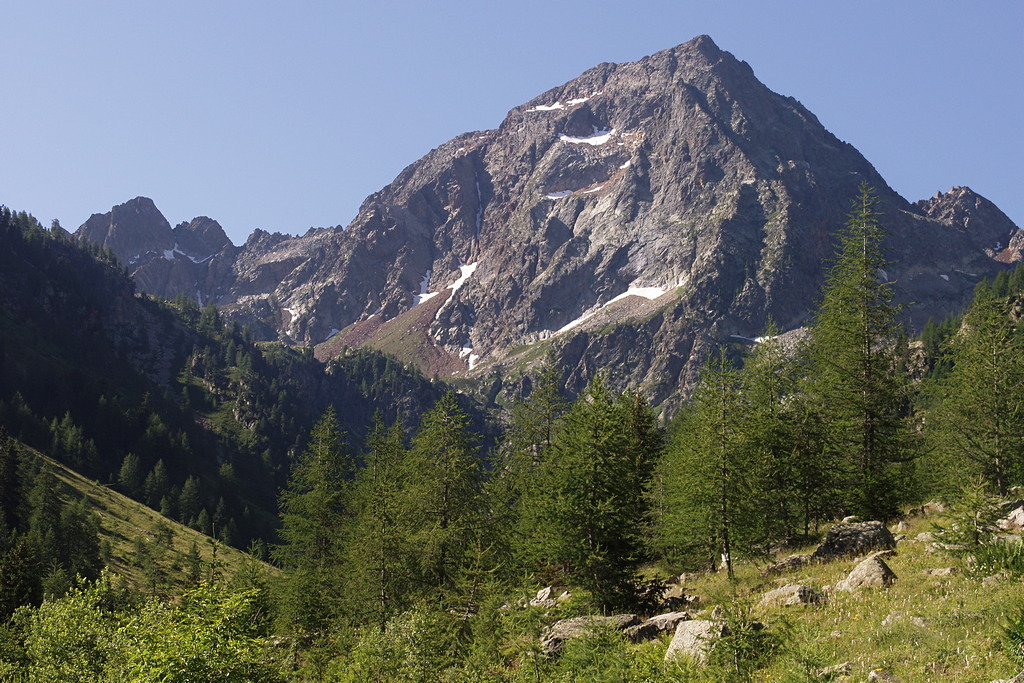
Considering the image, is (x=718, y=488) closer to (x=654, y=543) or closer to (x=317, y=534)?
(x=654, y=543)

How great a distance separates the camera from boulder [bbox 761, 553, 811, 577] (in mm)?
24484

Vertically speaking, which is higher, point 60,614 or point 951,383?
point 951,383

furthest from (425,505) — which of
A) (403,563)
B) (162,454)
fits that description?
(162,454)

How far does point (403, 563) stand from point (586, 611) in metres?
13.6

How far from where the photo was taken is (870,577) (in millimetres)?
18016

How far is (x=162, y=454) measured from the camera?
17100 centimetres

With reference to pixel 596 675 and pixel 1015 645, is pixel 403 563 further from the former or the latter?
pixel 1015 645

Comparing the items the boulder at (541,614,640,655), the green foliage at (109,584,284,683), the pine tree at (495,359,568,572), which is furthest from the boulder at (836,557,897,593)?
the pine tree at (495,359,568,572)

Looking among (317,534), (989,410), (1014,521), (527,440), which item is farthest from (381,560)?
(989,410)

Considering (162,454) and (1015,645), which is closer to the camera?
(1015,645)

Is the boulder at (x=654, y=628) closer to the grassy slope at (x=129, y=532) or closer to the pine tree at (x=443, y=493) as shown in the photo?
the pine tree at (x=443, y=493)

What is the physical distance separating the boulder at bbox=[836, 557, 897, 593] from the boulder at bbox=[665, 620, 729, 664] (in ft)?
17.1

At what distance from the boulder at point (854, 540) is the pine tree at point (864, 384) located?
18.9 feet

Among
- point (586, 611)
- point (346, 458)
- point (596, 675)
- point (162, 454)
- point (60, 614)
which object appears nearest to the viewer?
point (596, 675)
